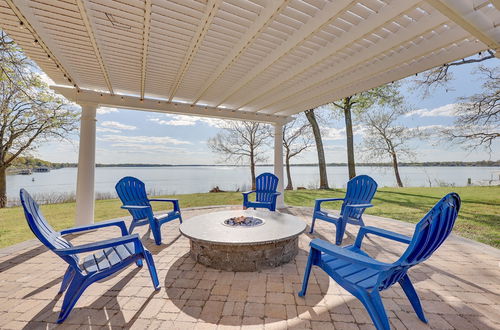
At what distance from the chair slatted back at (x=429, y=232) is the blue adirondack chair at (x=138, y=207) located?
9.85ft

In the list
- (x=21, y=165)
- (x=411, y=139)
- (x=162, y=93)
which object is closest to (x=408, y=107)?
(x=411, y=139)

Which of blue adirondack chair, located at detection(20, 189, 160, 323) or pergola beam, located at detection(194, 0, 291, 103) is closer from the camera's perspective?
blue adirondack chair, located at detection(20, 189, 160, 323)

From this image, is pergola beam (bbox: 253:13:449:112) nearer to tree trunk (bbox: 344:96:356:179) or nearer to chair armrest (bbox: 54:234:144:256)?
chair armrest (bbox: 54:234:144:256)

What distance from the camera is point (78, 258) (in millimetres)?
1916

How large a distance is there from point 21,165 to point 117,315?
1149 centimetres

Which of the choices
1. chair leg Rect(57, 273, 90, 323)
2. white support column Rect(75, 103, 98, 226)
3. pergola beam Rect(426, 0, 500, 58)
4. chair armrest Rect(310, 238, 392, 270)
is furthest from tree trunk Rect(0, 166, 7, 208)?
pergola beam Rect(426, 0, 500, 58)

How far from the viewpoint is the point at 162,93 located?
13.9 feet

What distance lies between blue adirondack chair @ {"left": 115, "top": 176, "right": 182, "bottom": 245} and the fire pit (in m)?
0.71

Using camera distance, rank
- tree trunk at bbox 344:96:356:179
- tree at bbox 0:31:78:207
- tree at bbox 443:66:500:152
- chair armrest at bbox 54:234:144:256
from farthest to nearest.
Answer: tree trunk at bbox 344:96:356:179, tree at bbox 0:31:78:207, tree at bbox 443:66:500:152, chair armrest at bbox 54:234:144:256

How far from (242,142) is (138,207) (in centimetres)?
925

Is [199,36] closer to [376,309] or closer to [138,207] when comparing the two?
[138,207]

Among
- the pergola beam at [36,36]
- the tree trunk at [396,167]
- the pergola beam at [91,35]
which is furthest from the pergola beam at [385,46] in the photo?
the tree trunk at [396,167]

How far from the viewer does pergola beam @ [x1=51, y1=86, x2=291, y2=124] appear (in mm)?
3869

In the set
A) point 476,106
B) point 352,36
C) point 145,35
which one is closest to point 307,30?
point 352,36
